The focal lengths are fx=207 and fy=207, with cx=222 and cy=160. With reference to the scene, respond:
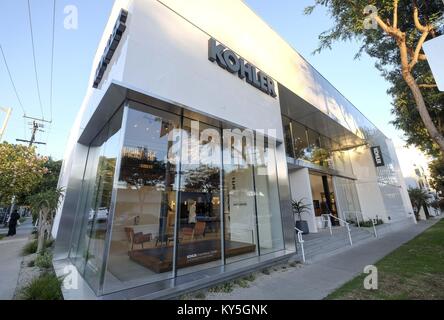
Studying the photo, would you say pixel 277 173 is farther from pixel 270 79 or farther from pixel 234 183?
pixel 270 79

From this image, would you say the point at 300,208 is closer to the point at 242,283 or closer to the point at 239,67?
the point at 242,283

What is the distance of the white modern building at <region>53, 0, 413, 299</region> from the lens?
4.55 m

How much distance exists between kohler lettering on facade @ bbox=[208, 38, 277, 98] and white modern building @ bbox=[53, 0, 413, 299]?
45 mm

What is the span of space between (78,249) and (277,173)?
6.68 meters

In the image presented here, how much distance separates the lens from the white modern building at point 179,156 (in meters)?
4.55

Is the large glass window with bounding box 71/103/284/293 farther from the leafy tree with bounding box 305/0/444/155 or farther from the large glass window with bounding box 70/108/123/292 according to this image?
the leafy tree with bounding box 305/0/444/155

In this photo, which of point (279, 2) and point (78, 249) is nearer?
point (78, 249)

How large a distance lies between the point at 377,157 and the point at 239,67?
15150 mm

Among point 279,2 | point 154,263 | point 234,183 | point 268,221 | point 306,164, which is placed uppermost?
point 279,2

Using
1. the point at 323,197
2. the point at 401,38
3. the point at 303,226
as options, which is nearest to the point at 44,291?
the point at 303,226

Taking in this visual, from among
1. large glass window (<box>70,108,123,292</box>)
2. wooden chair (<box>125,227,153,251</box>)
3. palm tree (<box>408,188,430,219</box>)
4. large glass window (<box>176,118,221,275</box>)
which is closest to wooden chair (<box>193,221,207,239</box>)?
large glass window (<box>176,118,221,275</box>)
